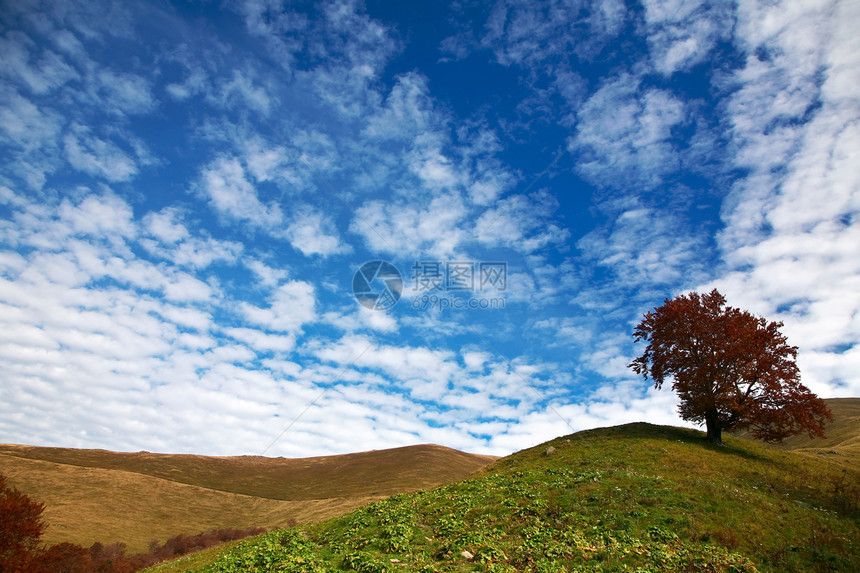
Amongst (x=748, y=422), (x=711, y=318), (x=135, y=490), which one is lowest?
(x=135, y=490)

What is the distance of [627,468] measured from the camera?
28406mm

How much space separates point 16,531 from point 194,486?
83255 millimetres

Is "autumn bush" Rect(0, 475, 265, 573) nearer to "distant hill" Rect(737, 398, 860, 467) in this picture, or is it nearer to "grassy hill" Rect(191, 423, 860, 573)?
"grassy hill" Rect(191, 423, 860, 573)

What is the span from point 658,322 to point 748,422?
1117cm

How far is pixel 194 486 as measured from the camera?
3994 inches

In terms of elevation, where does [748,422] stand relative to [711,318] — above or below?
below

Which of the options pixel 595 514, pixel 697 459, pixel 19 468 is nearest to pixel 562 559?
pixel 595 514

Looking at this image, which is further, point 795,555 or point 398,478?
point 398,478

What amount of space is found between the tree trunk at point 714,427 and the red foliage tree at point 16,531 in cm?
5487

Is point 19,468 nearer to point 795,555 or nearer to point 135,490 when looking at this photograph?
point 135,490

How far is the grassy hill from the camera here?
599 inches

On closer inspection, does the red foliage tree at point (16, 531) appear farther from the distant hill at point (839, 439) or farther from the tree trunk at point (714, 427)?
the distant hill at point (839, 439)

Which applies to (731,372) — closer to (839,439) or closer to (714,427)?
(714,427)

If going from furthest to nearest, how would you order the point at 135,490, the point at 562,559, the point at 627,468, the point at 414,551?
1. the point at 135,490
2. the point at 627,468
3. the point at 414,551
4. the point at 562,559
